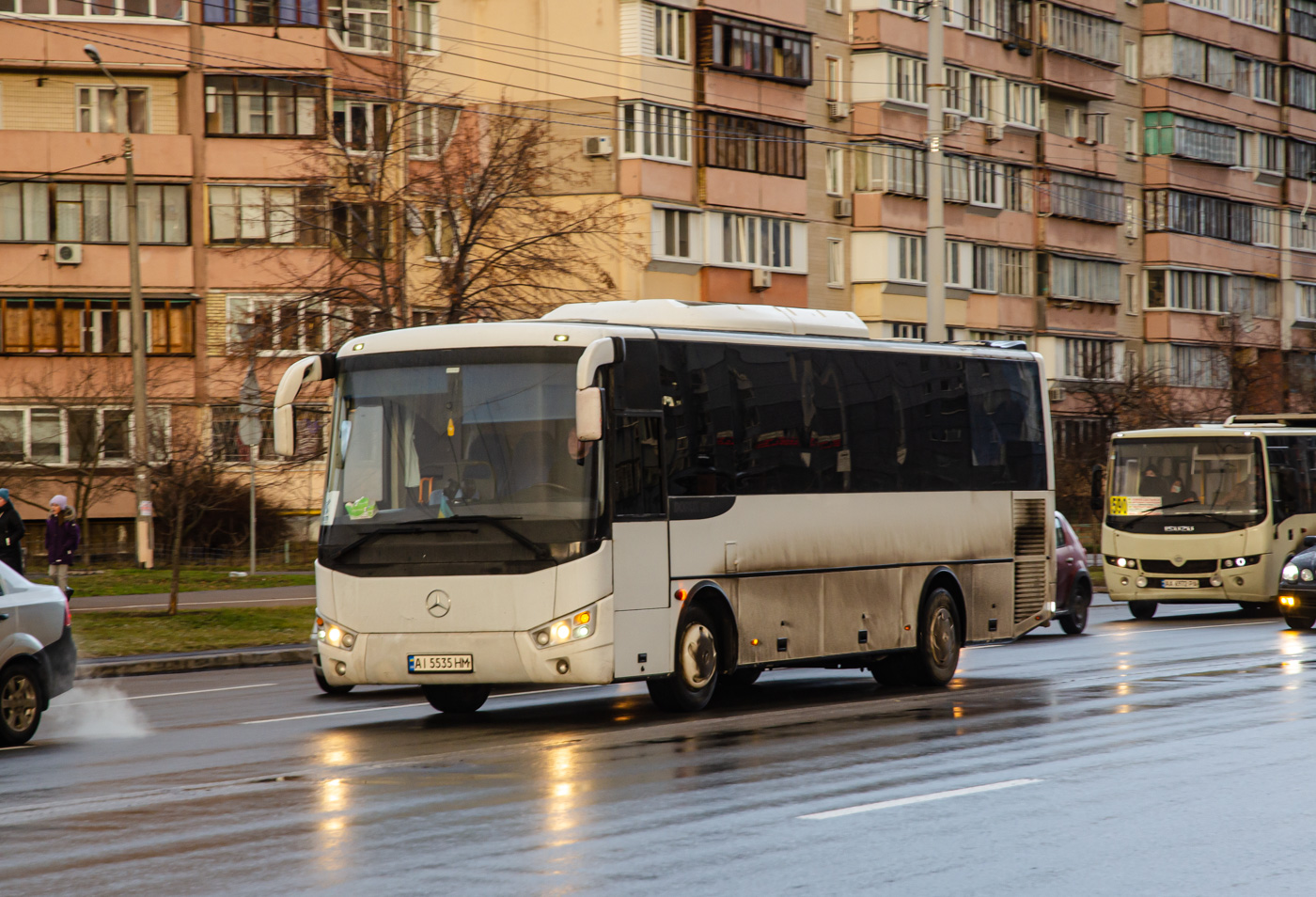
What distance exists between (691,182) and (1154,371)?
A: 882 inches

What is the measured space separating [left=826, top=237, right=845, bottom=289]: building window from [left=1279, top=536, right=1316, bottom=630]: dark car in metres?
36.2

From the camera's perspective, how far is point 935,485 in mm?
18719

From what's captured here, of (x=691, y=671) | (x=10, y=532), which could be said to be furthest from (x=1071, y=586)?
(x=10, y=532)

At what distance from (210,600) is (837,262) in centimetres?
3179

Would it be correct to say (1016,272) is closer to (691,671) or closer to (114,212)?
(114,212)

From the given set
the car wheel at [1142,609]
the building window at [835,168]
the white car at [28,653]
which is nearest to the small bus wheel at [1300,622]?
the car wheel at [1142,609]

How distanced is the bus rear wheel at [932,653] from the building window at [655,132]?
36336mm

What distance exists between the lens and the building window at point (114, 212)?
52.4m

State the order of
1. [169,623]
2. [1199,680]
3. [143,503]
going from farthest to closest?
1. [143,503]
2. [169,623]
3. [1199,680]

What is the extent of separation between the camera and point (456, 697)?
53.8 feet

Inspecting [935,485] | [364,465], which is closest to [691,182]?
[935,485]

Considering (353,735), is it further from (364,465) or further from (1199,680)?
(1199,680)

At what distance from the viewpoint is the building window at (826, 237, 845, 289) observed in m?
62.4

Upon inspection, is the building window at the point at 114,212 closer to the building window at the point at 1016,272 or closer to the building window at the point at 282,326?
the building window at the point at 282,326
